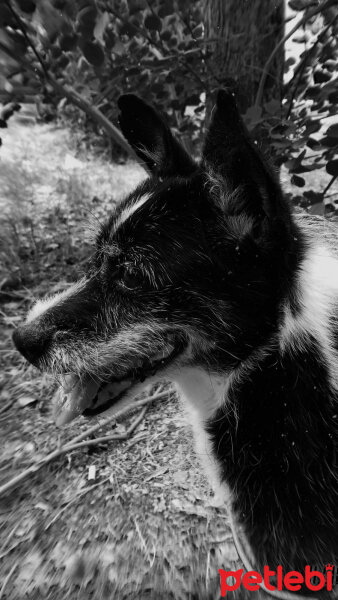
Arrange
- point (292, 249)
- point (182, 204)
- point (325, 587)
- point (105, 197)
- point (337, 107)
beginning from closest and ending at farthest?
point (292, 249)
point (182, 204)
point (325, 587)
point (337, 107)
point (105, 197)

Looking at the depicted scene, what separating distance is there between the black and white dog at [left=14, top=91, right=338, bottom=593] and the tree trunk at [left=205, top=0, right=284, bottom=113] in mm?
1220

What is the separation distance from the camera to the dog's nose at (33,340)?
164cm

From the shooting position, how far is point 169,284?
61.7 inches

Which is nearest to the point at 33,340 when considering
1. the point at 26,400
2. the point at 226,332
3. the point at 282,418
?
the point at 226,332

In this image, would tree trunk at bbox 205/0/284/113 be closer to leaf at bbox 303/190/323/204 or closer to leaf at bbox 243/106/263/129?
leaf at bbox 243/106/263/129

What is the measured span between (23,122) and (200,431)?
721 centimetres

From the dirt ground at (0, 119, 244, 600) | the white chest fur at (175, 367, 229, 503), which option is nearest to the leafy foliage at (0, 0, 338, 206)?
the dirt ground at (0, 119, 244, 600)

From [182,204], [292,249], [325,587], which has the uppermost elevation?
[182,204]

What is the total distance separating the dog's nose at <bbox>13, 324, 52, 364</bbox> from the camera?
1.64 metres

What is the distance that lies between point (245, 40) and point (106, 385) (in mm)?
2284

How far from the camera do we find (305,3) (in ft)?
6.31

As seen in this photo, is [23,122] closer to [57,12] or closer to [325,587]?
[57,12]

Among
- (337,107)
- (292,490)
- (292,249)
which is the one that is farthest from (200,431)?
(337,107)

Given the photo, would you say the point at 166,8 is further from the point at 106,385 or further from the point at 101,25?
the point at 106,385
